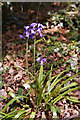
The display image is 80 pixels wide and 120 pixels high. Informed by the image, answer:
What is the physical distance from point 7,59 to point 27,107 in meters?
1.14

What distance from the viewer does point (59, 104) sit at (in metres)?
2.09

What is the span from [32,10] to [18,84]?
2.57 meters

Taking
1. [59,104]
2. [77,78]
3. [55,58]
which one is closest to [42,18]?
[55,58]

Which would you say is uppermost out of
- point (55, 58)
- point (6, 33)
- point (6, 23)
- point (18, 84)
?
point (6, 23)

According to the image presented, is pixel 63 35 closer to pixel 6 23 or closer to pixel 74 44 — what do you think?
pixel 74 44

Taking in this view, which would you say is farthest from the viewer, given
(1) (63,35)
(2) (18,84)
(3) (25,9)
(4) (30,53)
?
(3) (25,9)

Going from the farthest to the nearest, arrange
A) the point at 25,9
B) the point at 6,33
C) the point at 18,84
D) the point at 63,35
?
the point at 25,9 → the point at 6,33 → the point at 63,35 → the point at 18,84

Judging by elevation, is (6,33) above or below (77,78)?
above

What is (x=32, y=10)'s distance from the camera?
4.05 m

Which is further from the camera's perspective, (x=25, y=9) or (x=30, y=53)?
(x=25, y=9)

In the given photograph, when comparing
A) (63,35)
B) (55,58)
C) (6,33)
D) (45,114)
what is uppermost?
(6,33)

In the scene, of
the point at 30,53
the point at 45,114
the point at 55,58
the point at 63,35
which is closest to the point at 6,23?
the point at 30,53

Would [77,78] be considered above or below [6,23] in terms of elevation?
below

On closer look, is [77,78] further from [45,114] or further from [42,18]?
[42,18]
